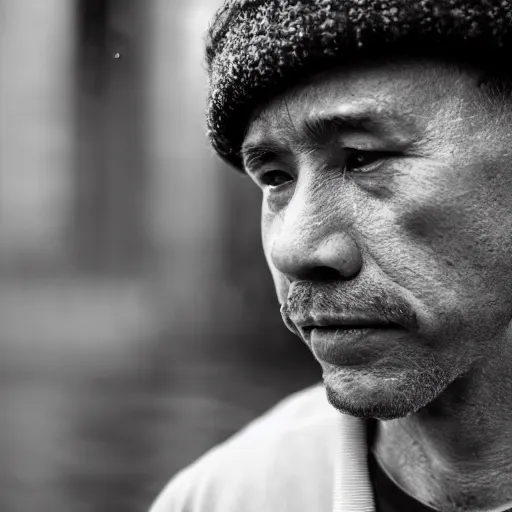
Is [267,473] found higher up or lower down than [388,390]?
lower down

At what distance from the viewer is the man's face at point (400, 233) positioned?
4.85 feet

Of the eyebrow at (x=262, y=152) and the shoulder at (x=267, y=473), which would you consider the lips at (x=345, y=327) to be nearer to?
the eyebrow at (x=262, y=152)

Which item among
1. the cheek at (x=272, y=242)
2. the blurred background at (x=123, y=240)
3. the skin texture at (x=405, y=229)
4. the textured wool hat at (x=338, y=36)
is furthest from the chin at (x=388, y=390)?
the blurred background at (x=123, y=240)

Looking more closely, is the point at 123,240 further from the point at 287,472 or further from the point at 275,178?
the point at 275,178

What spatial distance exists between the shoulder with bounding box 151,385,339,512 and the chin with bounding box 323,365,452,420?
43 cm

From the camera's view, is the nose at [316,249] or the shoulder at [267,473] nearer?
the nose at [316,249]

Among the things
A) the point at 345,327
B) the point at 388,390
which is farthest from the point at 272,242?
the point at 388,390

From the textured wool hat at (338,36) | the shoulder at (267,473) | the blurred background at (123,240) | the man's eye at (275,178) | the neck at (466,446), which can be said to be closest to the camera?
the textured wool hat at (338,36)

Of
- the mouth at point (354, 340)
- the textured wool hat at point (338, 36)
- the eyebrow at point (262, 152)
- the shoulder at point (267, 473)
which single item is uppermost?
the textured wool hat at point (338, 36)

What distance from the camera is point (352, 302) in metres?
1.51

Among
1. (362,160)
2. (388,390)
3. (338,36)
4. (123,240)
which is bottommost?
(388,390)

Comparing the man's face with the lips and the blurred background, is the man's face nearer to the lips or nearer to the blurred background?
the lips

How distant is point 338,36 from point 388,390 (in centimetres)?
65

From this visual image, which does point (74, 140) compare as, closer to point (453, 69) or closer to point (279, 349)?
point (279, 349)
